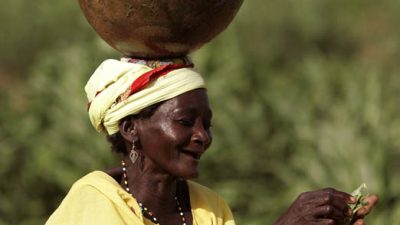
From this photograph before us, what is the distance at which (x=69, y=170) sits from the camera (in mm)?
8781

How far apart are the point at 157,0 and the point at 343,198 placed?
92 cm

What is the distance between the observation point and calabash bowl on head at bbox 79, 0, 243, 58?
3.88 m

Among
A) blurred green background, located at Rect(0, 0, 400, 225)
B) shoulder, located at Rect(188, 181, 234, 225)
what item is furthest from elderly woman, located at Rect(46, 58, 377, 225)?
blurred green background, located at Rect(0, 0, 400, 225)

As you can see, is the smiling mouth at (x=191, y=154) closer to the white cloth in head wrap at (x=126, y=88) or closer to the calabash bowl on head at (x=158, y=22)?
the white cloth in head wrap at (x=126, y=88)

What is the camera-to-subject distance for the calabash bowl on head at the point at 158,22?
3.88m

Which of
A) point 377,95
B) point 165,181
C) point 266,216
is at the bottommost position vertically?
point 266,216

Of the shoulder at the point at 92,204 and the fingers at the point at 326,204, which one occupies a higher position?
the fingers at the point at 326,204

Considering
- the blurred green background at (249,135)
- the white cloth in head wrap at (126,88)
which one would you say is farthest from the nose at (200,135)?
the blurred green background at (249,135)

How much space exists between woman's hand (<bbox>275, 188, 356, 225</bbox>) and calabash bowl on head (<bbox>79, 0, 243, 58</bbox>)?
67 cm

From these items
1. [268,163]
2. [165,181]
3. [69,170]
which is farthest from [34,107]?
[165,181]

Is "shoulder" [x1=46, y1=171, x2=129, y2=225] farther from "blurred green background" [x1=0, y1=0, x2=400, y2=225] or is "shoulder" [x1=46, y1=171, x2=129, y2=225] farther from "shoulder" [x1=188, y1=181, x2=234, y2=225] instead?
"blurred green background" [x1=0, y1=0, x2=400, y2=225]

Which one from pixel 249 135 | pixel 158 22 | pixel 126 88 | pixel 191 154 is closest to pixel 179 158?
pixel 191 154

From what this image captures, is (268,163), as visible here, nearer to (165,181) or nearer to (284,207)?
(284,207)

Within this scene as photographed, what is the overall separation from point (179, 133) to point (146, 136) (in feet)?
0.41
